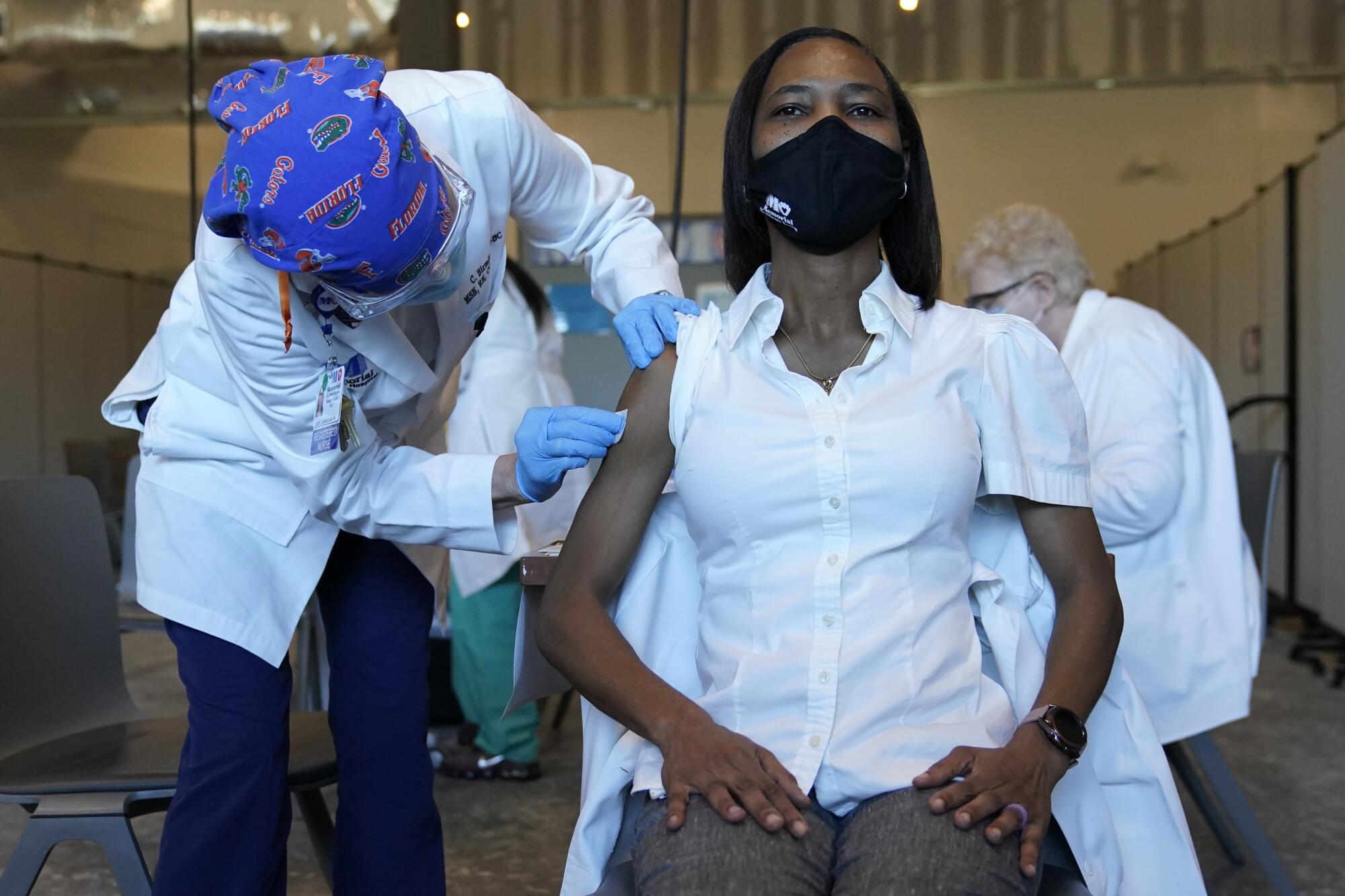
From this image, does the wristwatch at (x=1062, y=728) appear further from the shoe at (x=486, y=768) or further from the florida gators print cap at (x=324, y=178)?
the shoe at (x=486, y=768)

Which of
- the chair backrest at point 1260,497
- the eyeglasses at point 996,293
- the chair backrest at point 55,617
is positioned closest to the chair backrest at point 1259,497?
the chair backrest at point 1260,497

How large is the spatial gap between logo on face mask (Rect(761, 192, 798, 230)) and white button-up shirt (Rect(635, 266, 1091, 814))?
8cm

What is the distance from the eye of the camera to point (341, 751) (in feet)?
5.03

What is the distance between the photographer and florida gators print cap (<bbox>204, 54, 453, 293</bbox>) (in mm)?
1075

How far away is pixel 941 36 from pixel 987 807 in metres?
4.88

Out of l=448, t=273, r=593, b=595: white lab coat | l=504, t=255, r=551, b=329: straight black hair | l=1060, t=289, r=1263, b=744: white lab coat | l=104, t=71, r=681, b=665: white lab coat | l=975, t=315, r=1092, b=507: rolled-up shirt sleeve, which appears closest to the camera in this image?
l=975, t=315, r=1092, b=507: rolled-up shirt sleeve

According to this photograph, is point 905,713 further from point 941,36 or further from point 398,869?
point 941,36

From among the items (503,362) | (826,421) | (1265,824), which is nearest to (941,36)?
(503,362)

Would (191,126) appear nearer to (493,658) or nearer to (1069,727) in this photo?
(493,658)

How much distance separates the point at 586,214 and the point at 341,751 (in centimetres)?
74

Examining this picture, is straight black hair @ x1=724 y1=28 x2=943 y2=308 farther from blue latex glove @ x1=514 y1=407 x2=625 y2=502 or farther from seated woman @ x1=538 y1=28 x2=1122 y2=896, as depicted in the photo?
blue latex glove @ x1=514 y1=407 x2=625 y2=502

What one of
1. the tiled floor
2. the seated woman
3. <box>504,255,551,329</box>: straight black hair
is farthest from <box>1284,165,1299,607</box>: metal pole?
the seated woman

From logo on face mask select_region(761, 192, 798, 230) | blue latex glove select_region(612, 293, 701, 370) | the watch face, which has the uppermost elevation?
logo on face mask select_region(761, 192, 798, 230)

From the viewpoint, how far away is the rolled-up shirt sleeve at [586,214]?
1527mm
